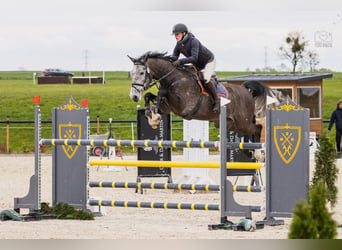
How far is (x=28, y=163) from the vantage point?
44.9 ft

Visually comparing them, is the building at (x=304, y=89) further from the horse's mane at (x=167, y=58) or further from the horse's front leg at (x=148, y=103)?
the horse's front leg at (x=148, y=103)

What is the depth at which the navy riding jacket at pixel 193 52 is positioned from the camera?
7.19 metres

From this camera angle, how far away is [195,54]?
7.19m

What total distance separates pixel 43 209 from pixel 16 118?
18.4 m

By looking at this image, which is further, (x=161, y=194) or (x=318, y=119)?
(x=318, y=119)

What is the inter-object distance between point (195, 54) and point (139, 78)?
28.0 inches

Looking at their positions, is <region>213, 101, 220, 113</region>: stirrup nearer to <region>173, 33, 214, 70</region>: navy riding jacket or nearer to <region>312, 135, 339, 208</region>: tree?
<region>173, 33, 214, 70</region>: navy riding jacket

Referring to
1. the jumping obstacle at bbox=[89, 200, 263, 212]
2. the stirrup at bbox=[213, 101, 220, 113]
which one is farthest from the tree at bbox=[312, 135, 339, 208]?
the stirrup at bbox=[213, 101, 220, 113]

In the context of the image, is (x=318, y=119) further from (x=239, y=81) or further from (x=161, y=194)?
(x=161, y=194)

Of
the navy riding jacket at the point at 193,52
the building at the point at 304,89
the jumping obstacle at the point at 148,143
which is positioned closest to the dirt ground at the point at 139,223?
the jumping obstacle at the point at 148,143

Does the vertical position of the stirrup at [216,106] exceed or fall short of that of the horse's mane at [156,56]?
it falls short

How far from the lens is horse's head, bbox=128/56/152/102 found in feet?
22.4

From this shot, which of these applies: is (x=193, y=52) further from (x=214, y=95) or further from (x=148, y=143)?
(x=148, y=143)

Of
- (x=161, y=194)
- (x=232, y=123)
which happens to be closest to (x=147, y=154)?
(x=161, y=194)
